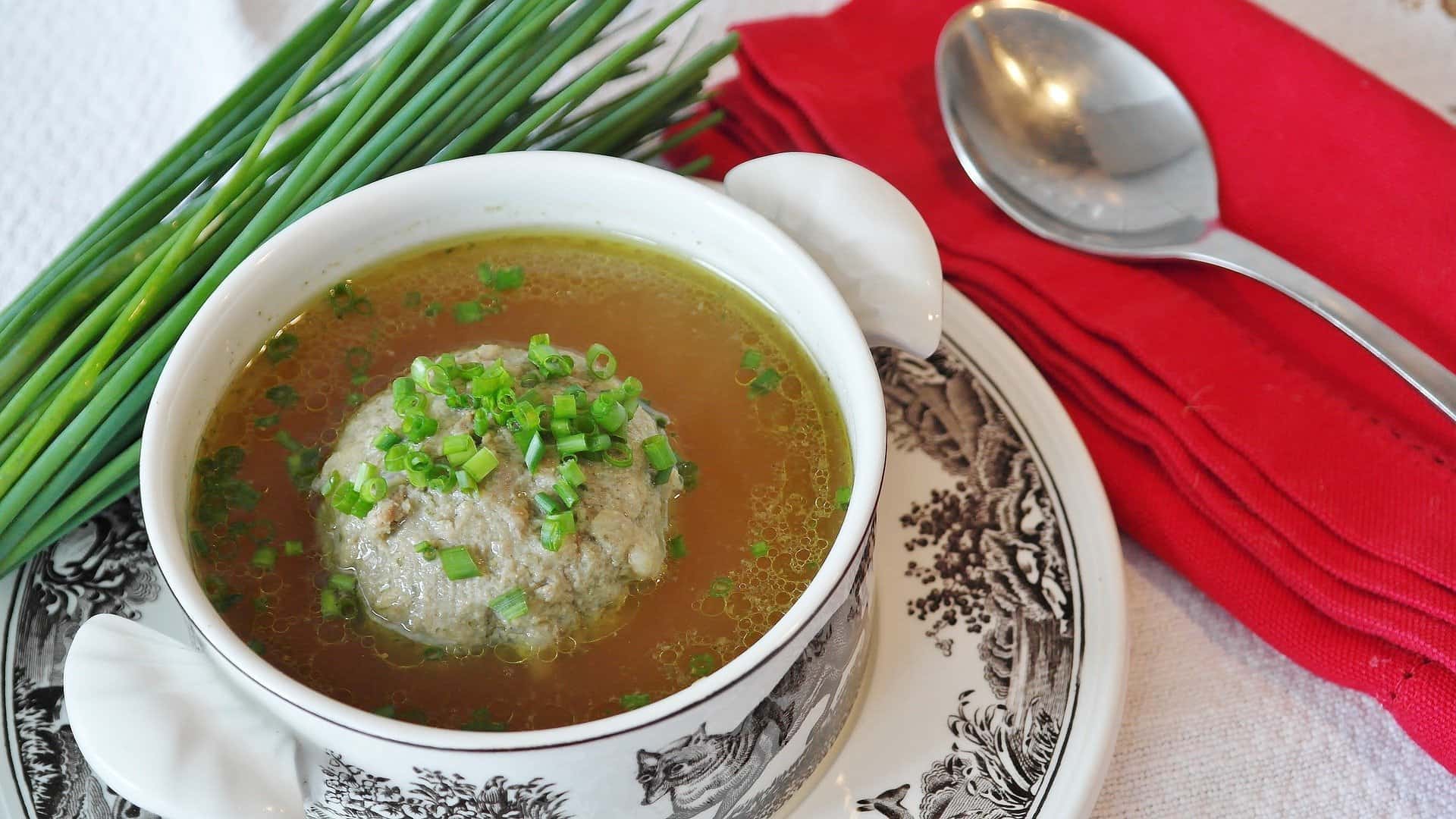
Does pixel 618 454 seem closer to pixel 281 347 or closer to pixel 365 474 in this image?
pixel 365 474

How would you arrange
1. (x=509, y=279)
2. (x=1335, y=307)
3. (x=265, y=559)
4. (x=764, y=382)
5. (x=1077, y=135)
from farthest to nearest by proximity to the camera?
(x=1077, y=135) → (x=1335, y=307) → (x=509, y=279) → (x=764, y=382) → (x=265, y=559)

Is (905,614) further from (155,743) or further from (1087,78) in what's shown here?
(1087,78)

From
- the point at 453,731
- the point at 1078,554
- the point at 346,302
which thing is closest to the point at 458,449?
the point at 453,731

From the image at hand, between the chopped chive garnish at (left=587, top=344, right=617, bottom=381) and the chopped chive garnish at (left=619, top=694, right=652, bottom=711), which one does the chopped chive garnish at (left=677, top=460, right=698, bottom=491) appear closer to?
the chopped chive garnish at (left=587, top=344, right=617, bottom=381)

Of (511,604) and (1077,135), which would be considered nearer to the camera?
(511,604)

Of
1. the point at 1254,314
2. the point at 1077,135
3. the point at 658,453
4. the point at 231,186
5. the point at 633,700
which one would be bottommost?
the point at 1254,314

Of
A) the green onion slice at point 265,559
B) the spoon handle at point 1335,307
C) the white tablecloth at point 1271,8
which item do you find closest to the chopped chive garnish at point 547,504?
the green onion slice at point 265,559

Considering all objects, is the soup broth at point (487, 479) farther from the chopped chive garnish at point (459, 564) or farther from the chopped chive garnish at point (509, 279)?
the chopped chive garnish at point (459, 564)
